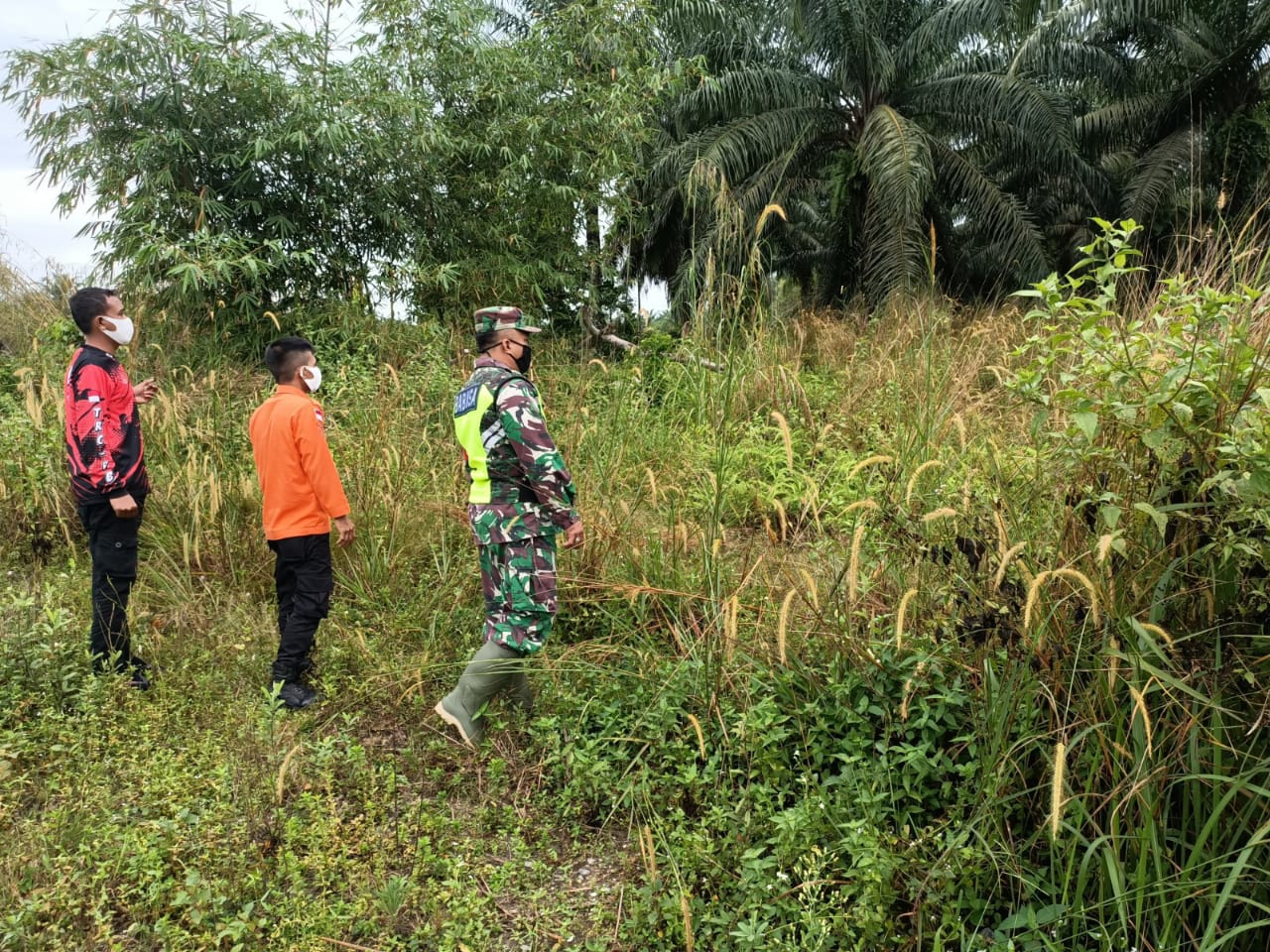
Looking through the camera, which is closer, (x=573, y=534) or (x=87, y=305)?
(x=573, y=534)

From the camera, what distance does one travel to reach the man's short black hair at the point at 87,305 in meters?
3.73

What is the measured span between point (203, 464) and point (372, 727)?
250 centimetres

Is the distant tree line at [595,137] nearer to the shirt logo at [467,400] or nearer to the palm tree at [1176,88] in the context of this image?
the palm tree at [1176,88]

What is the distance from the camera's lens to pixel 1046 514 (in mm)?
2846

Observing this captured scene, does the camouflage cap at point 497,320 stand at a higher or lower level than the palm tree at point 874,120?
lower

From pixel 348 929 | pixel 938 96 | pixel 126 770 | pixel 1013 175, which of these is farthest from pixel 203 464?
pixel 1013 175

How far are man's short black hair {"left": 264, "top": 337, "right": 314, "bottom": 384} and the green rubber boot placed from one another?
1562mm

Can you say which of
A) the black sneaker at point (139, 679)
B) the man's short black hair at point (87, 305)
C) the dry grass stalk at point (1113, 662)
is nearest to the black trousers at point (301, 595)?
the black sneaker at point (139, 679)

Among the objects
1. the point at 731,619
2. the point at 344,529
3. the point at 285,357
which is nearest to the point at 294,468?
the point at 344,529

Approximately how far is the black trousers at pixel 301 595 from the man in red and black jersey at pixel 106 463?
682 mm

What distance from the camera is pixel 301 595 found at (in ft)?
12.4

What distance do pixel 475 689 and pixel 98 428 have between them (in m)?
2.05

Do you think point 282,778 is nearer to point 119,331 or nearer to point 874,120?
point 119,331

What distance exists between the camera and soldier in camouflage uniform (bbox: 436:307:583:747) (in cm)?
325
